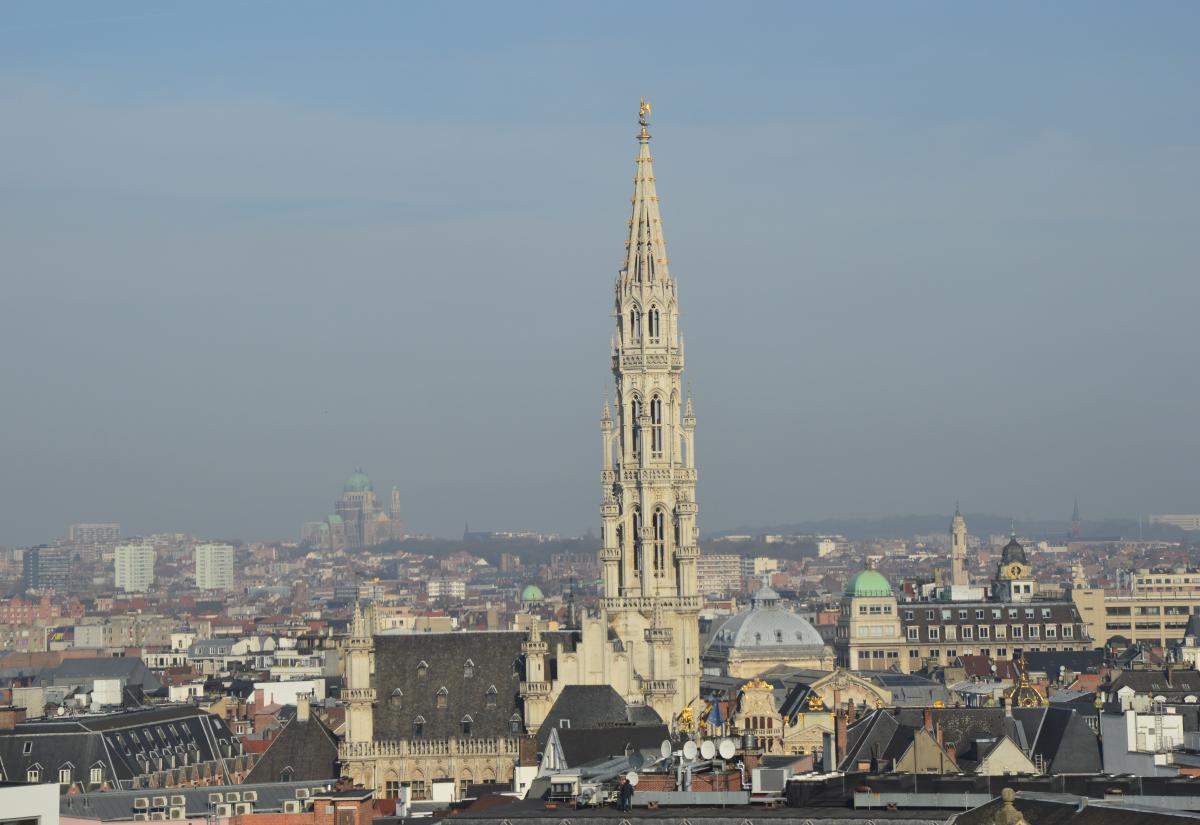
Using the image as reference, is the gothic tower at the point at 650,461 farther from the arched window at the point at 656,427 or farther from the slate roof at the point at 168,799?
the slate roof at the point at 168,799

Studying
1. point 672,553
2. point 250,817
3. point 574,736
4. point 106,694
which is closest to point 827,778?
point 250,817

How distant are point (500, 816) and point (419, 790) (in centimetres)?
5728

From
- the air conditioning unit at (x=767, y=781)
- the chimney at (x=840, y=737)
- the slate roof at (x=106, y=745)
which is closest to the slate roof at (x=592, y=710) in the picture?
the slate roof at (x=106, y=745)

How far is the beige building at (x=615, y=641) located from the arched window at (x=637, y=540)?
0.34 feet

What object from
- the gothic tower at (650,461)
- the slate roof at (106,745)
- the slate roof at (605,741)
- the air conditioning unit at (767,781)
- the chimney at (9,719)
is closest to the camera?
the air conditioning unit at (767,781)

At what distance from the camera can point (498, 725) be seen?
130375 mm

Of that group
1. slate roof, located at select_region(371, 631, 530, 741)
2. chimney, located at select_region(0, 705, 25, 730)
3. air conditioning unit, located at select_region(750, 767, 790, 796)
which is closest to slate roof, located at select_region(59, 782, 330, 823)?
slate roof, located at select_region(371, 631, 530, 741)

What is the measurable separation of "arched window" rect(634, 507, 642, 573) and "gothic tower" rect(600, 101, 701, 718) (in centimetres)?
5

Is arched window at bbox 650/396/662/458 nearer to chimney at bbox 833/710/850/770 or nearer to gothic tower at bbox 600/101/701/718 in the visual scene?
gothic tower at bbox 600/101/701/718

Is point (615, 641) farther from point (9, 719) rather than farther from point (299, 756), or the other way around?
point (9, 719)

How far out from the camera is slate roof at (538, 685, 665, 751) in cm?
12581

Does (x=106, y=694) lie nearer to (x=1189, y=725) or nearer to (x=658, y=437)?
(x=658, y=437)

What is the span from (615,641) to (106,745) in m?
23.3

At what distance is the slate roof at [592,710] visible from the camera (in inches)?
4953
